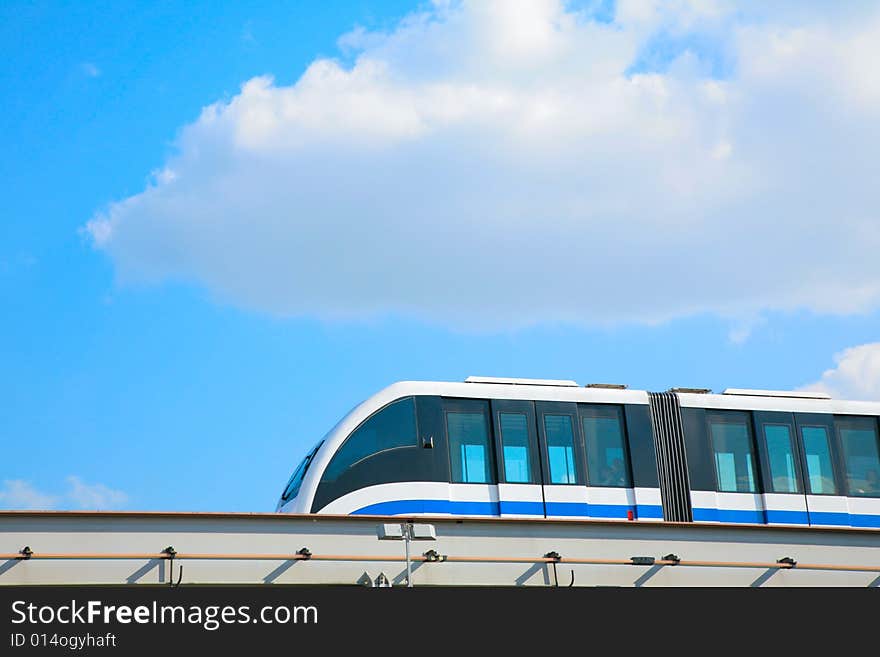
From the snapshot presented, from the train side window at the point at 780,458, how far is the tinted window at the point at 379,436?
7.17 meters

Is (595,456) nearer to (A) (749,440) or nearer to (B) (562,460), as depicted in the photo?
(B) (562,460)

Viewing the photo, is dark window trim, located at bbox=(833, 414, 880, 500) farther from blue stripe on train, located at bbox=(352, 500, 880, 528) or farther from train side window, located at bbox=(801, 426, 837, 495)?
blue stripe on train, located at bbox=(352, 500, 880, 528)

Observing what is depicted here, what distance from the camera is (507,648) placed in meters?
11.7

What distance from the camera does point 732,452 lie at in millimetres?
22781

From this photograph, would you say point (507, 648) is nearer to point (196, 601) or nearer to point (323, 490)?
point (196, 601)

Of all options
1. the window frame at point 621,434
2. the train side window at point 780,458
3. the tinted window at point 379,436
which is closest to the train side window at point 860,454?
the train side window at point 780,458

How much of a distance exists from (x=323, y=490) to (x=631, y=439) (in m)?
5.95

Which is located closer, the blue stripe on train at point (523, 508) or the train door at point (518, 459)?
the blue stripe on train at point (523, 508)

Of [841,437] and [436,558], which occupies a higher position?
[841,437]

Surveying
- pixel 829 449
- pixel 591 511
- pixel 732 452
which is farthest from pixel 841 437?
pixel 591 511

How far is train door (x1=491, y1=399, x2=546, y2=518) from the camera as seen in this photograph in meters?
21.1

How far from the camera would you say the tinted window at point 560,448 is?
2155cm

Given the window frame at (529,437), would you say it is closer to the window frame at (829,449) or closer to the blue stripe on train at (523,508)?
the blue stripe on train at (523,508)

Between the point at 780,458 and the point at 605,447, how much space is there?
3663 mm
